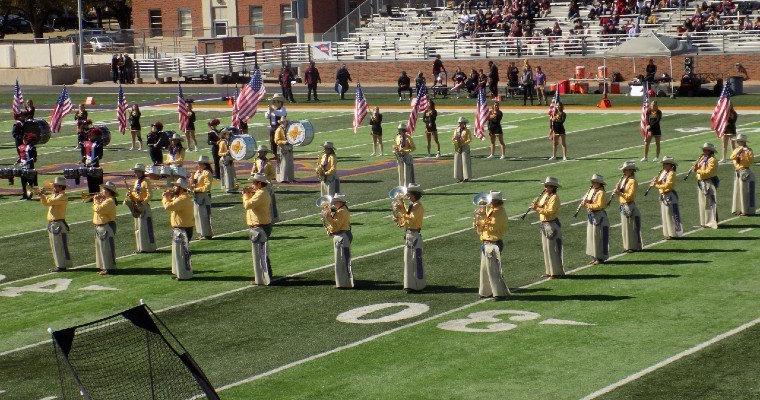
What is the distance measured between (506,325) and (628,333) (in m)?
1.87

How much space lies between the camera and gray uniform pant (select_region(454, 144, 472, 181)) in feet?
129

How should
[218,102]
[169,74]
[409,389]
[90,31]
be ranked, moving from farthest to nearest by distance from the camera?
[90,31] < [169,74] < [218,102] < [409,389]

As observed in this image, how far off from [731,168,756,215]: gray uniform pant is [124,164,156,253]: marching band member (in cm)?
1189

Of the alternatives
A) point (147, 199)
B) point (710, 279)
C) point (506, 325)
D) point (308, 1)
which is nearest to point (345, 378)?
point (506, 325)

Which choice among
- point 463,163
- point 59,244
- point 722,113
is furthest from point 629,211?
point 722,113

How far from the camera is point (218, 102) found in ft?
218

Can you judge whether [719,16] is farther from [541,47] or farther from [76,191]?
[76,191]

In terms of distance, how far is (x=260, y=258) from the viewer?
26578 mm

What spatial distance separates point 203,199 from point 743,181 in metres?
11.1

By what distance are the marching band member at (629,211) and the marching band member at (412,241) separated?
4.50 metres

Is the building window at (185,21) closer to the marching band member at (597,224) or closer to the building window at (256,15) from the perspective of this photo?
the building window at (256,15)

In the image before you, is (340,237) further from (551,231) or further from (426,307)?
(551,231)

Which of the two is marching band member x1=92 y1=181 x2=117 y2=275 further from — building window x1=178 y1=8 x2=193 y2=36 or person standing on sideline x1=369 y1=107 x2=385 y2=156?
building window x1=178 y1=8 x2=193 y2=36

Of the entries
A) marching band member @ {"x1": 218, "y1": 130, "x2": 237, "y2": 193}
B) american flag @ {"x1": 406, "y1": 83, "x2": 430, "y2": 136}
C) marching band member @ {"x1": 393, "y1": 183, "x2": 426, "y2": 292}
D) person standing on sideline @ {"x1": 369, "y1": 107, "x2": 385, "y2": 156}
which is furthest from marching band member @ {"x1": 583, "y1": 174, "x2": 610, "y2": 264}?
american flag @ {"x1": 406, "y1": 83, "x2": 430, "y2": 136}
